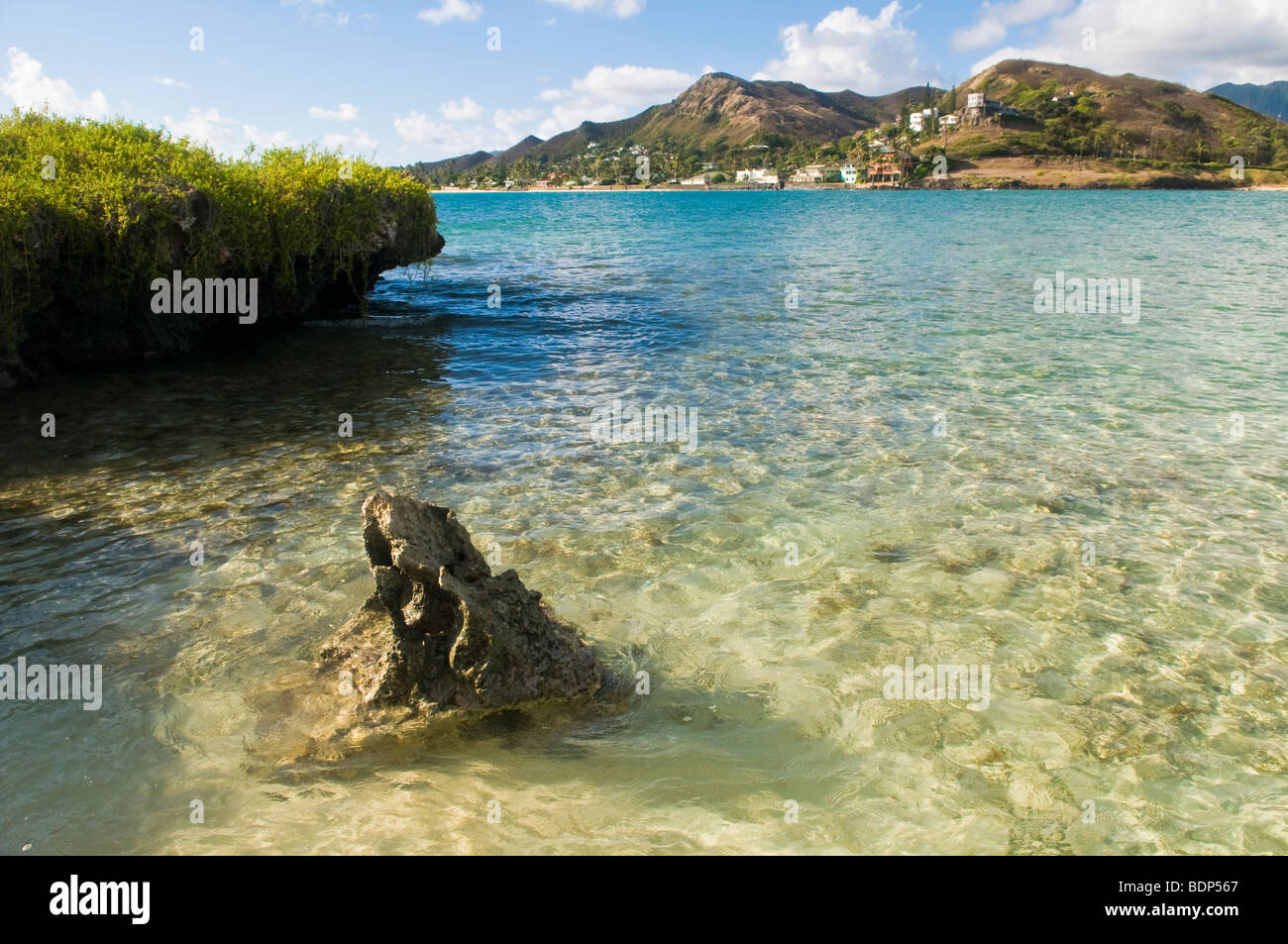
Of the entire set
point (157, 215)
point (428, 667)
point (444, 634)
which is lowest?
point (428, 667)

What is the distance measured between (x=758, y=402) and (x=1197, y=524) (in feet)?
24.2

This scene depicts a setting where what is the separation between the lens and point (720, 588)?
8.03 m

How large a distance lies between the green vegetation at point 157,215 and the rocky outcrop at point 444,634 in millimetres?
13341

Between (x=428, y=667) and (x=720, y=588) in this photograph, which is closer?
(x=428, y=667)

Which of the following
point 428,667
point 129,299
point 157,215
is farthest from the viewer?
point 129,299

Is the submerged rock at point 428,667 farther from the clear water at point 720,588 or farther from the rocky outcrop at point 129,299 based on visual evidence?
the rocky outcrop at point 129,299

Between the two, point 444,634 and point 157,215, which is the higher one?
point 157,215

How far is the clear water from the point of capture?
5.05 metres

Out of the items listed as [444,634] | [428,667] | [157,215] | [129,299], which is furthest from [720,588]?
[129,299]

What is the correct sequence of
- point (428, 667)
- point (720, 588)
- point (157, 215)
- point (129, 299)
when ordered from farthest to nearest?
point (129, 299) < point (157, 215) < point (720, 588) < point (428, 667)

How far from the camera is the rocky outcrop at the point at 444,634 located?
19.1 ft

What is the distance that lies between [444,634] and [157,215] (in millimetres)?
14856

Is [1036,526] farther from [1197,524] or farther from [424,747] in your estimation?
[424,747]

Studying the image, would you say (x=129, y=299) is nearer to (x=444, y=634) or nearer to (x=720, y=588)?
(x=444, y=634)
